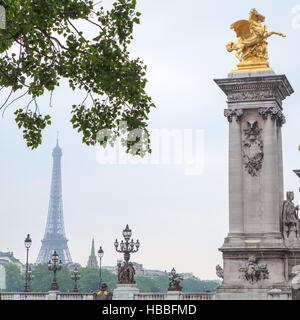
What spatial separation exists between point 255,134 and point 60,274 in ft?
293

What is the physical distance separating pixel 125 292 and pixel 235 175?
746 centimetres

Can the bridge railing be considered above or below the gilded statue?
below

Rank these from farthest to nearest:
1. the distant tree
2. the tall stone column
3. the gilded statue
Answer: the distant tree, the gilded statue, the tall stone column

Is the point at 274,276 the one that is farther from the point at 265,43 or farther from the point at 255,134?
the point at 265,43

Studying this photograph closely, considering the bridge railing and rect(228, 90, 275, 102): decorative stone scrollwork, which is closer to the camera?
rect(228, 90, 275, 102): decorative stone scrollwork

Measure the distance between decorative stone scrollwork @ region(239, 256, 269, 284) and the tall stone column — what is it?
141 cm

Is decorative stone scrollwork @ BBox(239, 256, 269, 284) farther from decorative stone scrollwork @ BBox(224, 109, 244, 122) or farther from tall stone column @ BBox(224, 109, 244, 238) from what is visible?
decorative stone scrollwork @ BBox(224, 109, 244, 122)

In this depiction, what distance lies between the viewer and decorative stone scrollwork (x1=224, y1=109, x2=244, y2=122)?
37.2 metres

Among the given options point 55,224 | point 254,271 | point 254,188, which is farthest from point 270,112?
point 55,224

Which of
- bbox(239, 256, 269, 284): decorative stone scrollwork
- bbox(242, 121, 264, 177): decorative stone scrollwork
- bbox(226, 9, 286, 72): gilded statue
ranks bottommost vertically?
bbox(239, 256, 269, 284): decorative stone scrollwork

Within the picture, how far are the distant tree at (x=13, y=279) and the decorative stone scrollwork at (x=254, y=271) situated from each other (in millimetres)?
99785

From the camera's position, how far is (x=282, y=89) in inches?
1487

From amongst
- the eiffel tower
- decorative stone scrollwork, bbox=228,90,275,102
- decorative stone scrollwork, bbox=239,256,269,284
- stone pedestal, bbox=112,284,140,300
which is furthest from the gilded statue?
the eiffel tower

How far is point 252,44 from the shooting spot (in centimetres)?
3781
